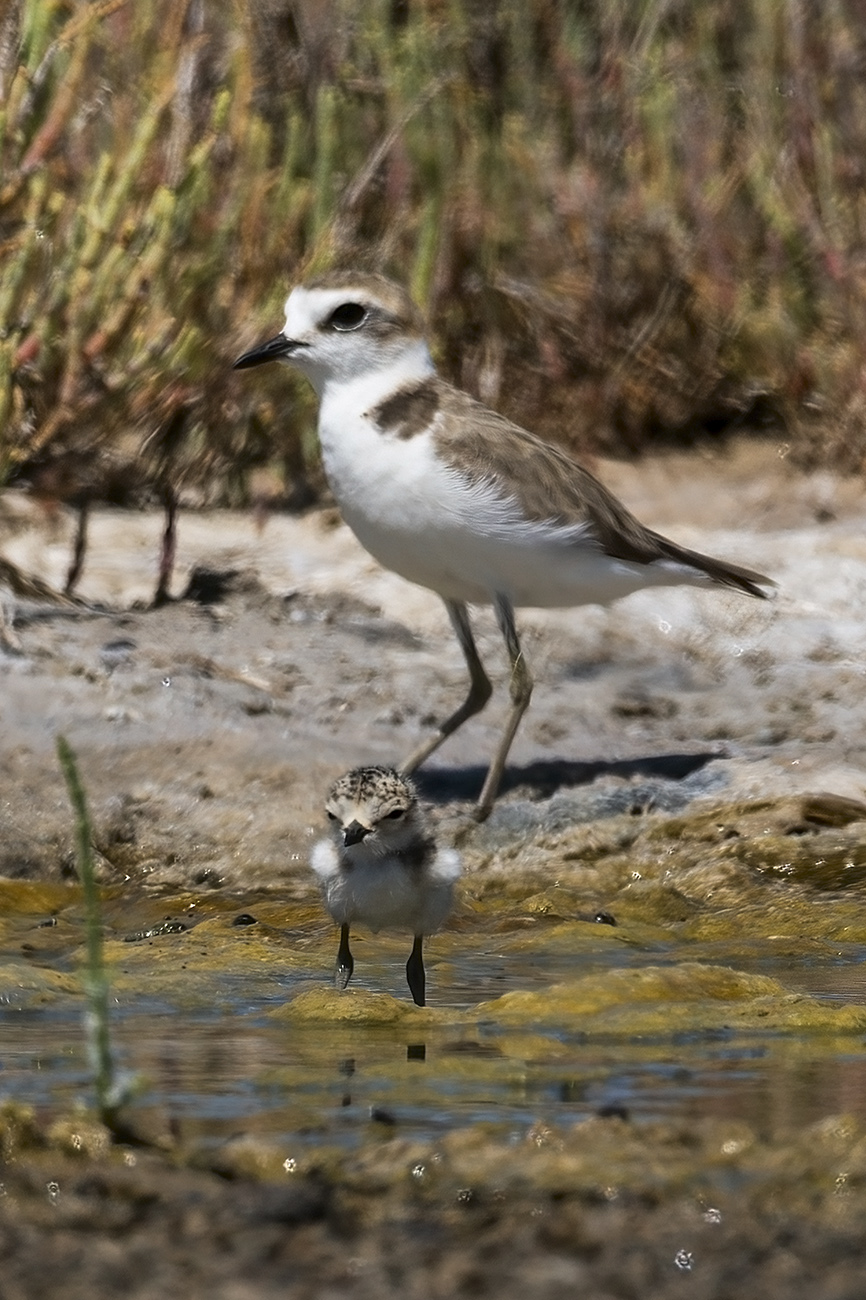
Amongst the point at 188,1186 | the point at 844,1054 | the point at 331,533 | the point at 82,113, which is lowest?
the point at 331,533

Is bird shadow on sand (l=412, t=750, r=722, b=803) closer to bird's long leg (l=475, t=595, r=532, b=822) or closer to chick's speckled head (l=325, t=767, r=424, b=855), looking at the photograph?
bird's long leg (l=475, t=595, r=532, b=822)

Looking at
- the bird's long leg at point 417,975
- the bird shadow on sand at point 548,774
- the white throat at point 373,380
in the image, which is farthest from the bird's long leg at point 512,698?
the bird's long leg at point 417,975

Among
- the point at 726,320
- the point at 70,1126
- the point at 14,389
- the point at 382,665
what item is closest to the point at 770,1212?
the point at 70,1126

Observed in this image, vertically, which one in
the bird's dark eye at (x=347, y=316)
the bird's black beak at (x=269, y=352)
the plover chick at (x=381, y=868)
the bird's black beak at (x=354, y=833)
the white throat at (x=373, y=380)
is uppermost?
the bird's dark eye at (x=347, y=316)

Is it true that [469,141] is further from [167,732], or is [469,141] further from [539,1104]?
[539,1104]

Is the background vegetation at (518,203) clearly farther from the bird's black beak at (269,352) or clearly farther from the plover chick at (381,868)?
the plover chick at (381,868)

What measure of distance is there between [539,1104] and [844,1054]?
29.1 inches

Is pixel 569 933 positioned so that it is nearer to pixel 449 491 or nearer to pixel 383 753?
pixel 449 491

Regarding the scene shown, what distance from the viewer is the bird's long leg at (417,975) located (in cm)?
473

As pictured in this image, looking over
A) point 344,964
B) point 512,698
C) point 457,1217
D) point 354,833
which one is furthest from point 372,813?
point 512,698

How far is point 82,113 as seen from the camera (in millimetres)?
8430

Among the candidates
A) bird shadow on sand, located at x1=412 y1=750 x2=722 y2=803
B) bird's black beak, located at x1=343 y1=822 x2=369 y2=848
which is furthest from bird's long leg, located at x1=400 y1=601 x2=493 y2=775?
bird's black beak, located at x1=343 y1=822 x2=369 y2=848

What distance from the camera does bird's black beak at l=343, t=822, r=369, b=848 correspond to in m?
4.72

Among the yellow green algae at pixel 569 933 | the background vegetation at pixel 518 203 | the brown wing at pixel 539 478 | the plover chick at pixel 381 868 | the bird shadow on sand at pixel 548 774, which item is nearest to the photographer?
the yellow green algae at pixel 569 933
